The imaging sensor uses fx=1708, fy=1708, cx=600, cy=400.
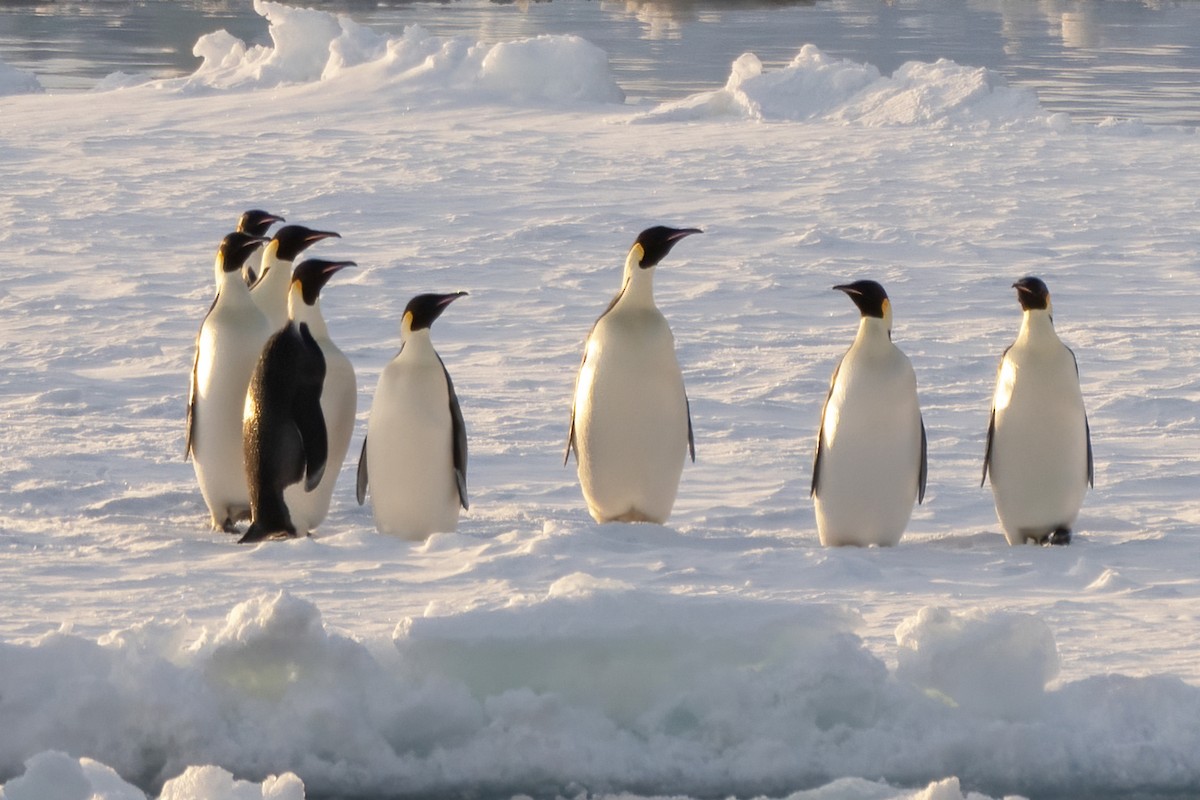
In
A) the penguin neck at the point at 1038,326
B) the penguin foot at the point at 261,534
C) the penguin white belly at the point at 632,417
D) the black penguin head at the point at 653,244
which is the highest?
the black penguin head at the point at 653,244

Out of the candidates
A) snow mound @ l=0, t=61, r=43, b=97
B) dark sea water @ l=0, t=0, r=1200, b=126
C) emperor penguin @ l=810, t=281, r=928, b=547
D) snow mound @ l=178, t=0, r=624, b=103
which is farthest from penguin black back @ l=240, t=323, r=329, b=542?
snow mound @ l=0, t=61, r=43, b=97

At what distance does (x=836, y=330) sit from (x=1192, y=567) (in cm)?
313

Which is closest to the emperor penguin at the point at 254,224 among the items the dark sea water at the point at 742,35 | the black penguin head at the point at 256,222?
the black penguin head at the point at 256,222

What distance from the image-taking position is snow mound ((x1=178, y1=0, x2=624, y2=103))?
15.1 metres

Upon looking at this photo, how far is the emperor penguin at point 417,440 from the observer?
407cm

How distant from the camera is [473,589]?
11.5ft

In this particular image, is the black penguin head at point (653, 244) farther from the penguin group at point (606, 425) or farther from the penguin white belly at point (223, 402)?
the penguin white belly at point (223, 402)

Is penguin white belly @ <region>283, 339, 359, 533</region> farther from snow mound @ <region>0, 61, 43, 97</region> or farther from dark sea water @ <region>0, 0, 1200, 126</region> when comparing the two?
snow mound @ <region>0, 61, 43, 97</region>

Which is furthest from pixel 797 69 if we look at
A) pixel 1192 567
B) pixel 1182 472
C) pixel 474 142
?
pixel 1192 567

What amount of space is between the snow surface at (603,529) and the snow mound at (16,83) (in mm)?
4658

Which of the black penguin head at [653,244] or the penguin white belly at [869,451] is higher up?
the black penguin head at [653,244]

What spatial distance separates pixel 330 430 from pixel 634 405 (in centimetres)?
77

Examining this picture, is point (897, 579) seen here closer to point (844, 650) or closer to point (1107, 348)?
point (844, 650)

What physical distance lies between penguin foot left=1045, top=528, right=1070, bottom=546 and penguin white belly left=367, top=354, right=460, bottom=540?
1.47m
